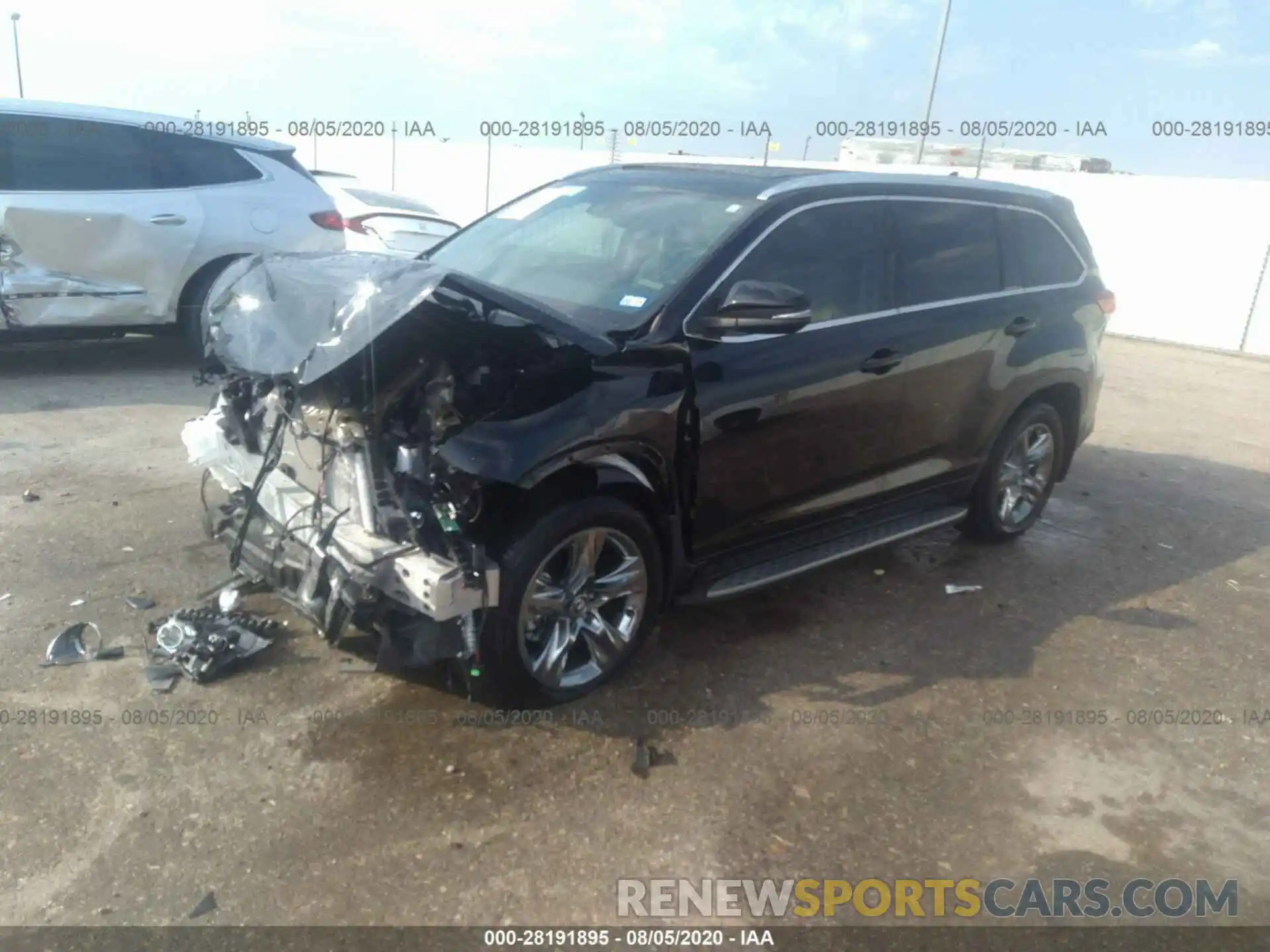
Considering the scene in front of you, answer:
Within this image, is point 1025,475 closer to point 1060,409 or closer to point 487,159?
point 1060,409

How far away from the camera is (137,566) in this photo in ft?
14.1

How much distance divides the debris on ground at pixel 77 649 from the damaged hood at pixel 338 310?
1.19 metres

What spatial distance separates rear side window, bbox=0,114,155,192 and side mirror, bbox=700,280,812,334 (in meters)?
5.83

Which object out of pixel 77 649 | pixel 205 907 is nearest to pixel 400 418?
pixel 205 907

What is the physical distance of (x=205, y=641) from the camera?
358 centimetres

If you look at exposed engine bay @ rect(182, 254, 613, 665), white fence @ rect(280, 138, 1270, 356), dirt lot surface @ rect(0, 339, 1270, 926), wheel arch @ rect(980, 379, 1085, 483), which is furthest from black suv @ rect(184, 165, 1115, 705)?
white fence @ rect(280, 138, 1270, 356)

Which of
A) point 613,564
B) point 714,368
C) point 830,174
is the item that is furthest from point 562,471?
point 830,174

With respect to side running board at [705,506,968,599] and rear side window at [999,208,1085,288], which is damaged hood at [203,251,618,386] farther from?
rear side window at [999,208,1085,288]

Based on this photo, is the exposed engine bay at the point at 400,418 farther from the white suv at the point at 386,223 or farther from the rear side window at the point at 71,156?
the white suv at the point at 386,223

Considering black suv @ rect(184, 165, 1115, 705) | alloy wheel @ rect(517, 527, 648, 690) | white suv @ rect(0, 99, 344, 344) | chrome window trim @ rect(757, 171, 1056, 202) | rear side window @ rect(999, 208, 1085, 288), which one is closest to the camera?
black suv @ rect(184, 165, 1115, 705)

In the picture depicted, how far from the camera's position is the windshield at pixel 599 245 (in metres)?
3.72

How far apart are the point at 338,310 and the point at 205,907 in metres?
1.80

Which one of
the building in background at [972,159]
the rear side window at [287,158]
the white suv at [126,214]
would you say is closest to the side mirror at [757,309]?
the white suv at [126,214]

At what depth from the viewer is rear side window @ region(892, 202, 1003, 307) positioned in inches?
176
